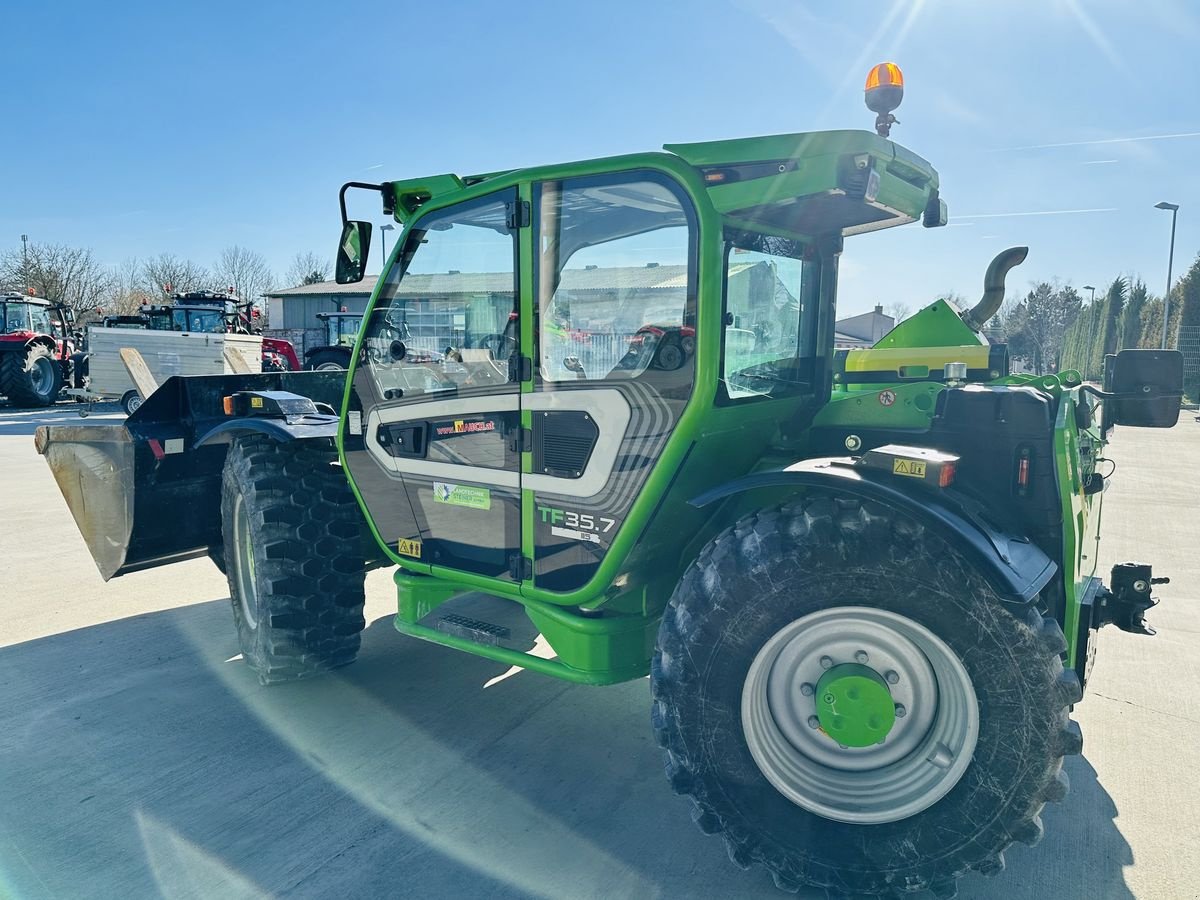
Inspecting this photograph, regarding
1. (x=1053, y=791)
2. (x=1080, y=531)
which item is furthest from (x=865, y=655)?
(x=1080, y=531)

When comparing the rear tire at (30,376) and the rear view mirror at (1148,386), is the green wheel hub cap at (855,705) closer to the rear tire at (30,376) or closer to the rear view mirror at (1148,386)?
the rear view mirror at (1148,386)

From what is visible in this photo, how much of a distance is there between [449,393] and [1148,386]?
2.42 metres

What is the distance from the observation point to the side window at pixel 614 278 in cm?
278

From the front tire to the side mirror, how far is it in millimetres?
1965

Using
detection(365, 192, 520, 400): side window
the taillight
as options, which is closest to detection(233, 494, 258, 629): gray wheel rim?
detection(365, 192, 520, 400): side window

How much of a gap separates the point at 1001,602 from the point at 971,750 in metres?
0.42

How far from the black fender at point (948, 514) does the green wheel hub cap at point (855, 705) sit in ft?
1.52

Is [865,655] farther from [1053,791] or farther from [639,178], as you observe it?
[639,178]

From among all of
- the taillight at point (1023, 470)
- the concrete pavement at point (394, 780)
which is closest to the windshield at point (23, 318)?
the concrete pavement at point (394, 780)

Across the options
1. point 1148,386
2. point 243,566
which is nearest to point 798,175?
point 1148,386

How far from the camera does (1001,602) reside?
2.30m

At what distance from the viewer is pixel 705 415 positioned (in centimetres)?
274

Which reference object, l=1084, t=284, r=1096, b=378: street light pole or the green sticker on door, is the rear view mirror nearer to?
the green sticker on door

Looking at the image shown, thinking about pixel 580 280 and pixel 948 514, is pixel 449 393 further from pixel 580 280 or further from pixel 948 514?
pixel 948 514
